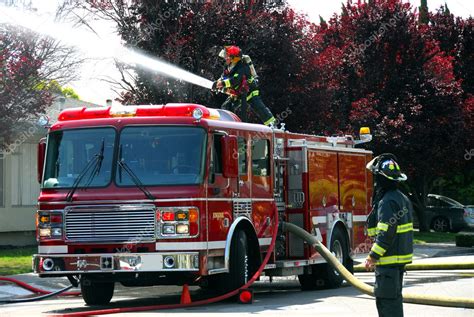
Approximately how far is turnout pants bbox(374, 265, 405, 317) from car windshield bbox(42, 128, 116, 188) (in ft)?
16.0

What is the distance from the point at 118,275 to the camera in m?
12.3

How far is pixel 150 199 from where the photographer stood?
12.2m

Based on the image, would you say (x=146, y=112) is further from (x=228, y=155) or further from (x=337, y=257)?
(x=337, y=257)

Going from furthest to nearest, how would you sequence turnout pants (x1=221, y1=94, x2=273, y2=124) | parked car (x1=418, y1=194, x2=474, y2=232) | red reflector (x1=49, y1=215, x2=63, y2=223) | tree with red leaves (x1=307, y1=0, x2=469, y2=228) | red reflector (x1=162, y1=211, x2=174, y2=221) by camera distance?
parked car (x1=418, y1=194, x2=474, y2=232)
tree with red leaves (x1=307, y1=0, x2=469, y2=228)
turnout pants (x1=221, y1=94, x2=273, y2=124)
red reflector (x1=49, y1=215, x2=63, y2=223)
red reflector (x1=162, y1=211, x2=174, y2=221)

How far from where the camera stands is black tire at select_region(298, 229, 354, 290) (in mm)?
16062

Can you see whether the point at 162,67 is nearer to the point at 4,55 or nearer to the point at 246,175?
the point at 4,55

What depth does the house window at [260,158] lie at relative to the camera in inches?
552

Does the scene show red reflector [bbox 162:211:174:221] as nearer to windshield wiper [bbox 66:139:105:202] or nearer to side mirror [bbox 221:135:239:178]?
side mirror [bbox 221:135:239:178]

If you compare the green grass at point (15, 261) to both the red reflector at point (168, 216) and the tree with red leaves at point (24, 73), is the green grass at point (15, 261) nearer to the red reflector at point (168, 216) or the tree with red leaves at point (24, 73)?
the tree with red leaves at point (24, 73)

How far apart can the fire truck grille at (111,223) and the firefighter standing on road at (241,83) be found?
3.66 meters

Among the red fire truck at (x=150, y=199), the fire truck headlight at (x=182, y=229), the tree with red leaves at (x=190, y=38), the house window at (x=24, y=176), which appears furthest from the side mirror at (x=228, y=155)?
the house window at (x=24, y=176)

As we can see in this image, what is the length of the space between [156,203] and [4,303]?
3.30 meters

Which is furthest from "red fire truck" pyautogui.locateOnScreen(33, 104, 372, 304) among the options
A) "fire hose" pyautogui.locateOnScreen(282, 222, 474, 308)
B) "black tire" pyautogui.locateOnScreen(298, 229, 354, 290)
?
"black tire" pyautogui.locateOnScreen(298, 229, 354, 290)

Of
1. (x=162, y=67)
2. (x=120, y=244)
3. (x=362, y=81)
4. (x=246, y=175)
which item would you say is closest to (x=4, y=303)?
(x=120, y=244)
